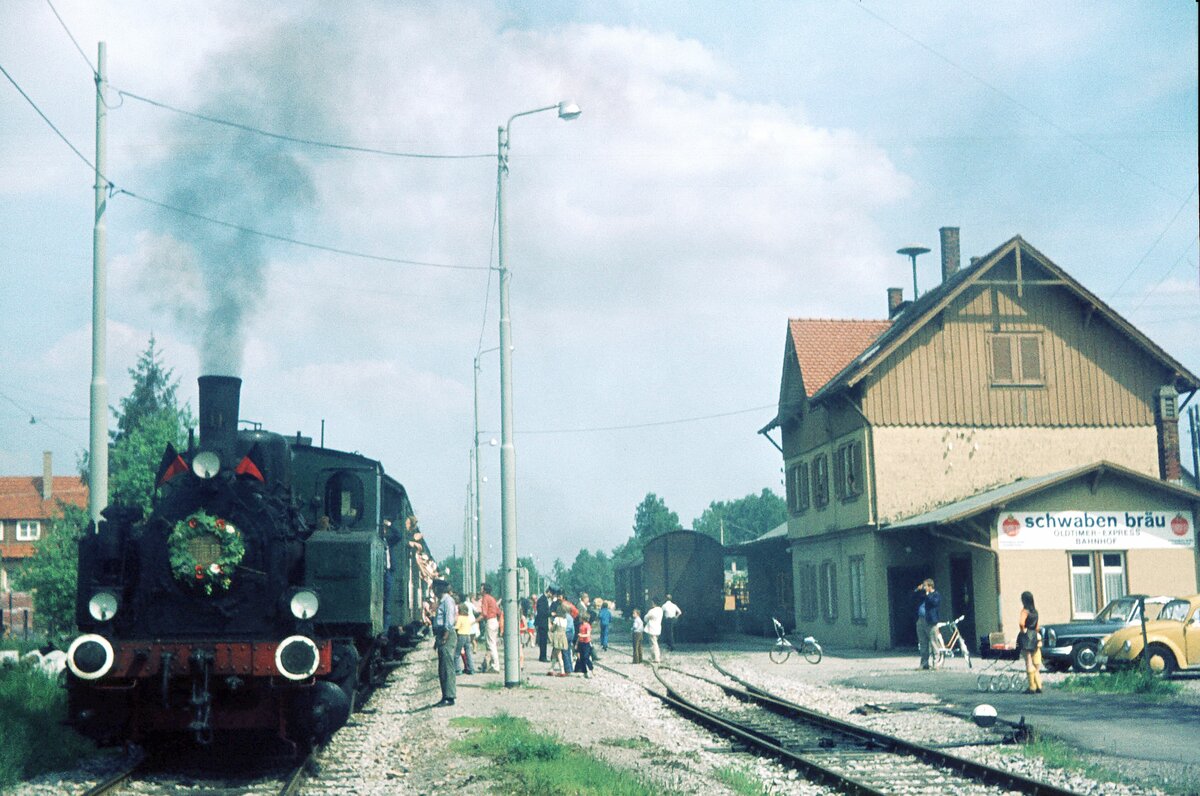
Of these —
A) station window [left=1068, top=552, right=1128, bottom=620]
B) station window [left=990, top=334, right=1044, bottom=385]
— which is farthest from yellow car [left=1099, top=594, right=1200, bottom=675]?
station window [left=990, top=334, right=1044, bottom=385]

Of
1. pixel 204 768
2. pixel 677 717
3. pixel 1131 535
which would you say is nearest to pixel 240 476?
pixel 204 768

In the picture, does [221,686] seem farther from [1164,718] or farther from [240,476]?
[1164,718]

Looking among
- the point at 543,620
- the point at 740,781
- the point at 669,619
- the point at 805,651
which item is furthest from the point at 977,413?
the point at 740,781

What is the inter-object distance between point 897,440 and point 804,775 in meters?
22.2

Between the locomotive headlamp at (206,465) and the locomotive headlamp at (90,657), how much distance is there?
5.64 feet

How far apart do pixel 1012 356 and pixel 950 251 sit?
6.50m

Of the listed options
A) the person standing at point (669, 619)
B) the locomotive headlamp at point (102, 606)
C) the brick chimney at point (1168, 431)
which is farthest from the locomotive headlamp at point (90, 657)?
the brick chimney at point (1168, 431)

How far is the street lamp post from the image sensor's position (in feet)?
69.9

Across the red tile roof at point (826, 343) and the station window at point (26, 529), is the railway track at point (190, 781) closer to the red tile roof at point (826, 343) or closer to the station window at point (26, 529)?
the red tile roof at point (826, 343)

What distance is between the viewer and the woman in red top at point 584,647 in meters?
25.6

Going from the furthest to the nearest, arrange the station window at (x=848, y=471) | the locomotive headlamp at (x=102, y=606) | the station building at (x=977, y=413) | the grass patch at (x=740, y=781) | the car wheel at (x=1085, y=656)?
the station window at (x=848, y=471), the station building at (x=977, y=413), the car wheel at (x=1085, y=656), the locomotive headlamp at (x=102, y=606), the grass patch at (x=740, y=781)

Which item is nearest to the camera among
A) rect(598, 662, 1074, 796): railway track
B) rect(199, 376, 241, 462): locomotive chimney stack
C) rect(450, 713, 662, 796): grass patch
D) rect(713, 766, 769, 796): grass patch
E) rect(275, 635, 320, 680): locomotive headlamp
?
rect(450, 713, 662, 796): grass patch

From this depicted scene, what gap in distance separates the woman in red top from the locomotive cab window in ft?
37.3

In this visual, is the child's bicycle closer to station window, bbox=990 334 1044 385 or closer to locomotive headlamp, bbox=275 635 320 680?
station window, bbox=990 334 1044 385
